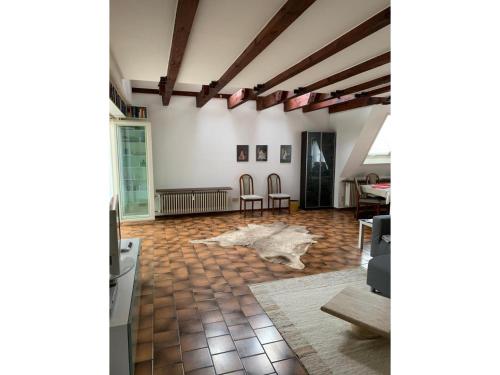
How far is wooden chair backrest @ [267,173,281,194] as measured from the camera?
22.6ft

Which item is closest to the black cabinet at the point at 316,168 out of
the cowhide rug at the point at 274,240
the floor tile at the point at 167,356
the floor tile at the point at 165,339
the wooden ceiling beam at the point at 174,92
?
the cowhide rug at the point at 274,240

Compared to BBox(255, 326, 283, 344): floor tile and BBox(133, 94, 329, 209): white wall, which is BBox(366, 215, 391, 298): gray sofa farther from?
BBox(133, 94, 329, 209): white wall

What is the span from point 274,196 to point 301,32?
423cm

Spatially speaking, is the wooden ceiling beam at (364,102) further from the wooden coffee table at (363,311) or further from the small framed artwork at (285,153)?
the wooden coffee table at (363,311)

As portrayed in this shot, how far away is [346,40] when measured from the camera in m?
2.67

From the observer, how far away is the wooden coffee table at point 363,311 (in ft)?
5.90

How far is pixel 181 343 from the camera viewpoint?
6.78ft

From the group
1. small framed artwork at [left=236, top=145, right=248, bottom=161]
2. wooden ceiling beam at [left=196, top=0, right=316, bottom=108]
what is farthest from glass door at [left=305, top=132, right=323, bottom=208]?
wooden ceiling beam at [left=196, top=0, right=316, bottom=108]

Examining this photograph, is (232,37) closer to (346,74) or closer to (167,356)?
(346,74)

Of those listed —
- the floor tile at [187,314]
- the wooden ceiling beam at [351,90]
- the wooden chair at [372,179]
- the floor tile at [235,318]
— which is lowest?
the floor tile at [235,318]

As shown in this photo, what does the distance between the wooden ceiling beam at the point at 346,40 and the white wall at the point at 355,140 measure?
3.03 meters

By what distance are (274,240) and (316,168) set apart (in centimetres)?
298
